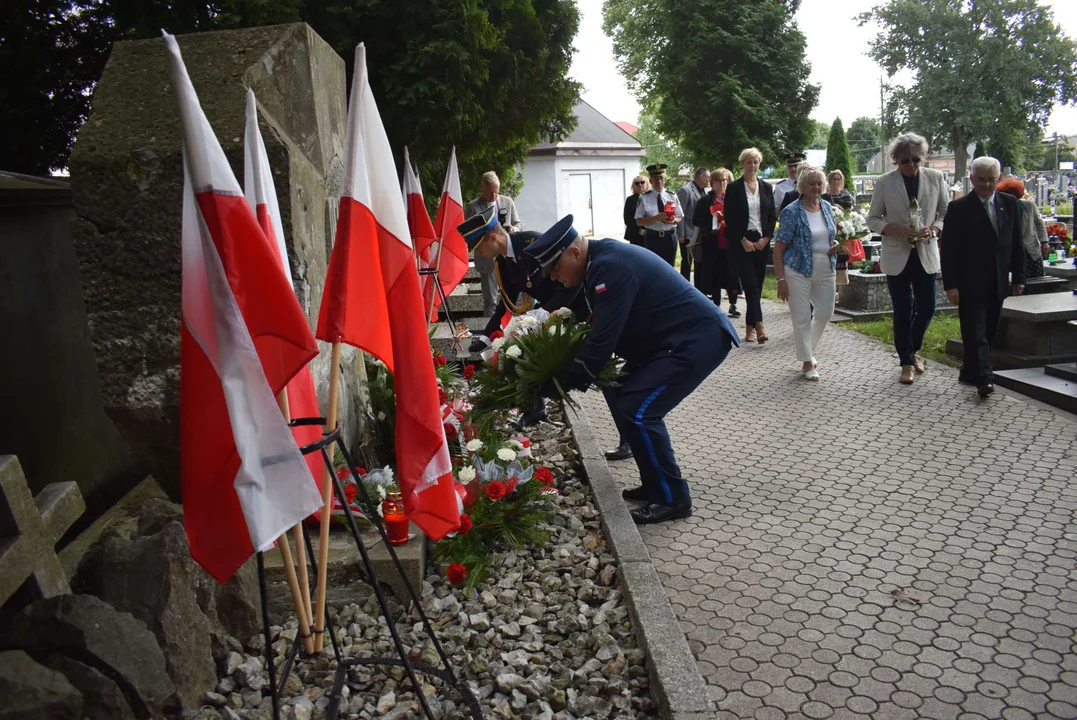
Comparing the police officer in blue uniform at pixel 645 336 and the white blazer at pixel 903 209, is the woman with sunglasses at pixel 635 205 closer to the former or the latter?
the white blazer at pixel 903 209

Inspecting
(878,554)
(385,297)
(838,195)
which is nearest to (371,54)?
(385,297)

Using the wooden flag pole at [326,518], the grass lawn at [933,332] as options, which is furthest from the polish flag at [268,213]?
the grass lawn at [933,332]

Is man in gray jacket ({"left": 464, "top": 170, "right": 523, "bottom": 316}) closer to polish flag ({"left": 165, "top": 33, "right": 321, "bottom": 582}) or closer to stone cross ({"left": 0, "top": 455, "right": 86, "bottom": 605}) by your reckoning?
stone cross ({"left": 0, "top": 455, "right": 86, "bottom": 605})

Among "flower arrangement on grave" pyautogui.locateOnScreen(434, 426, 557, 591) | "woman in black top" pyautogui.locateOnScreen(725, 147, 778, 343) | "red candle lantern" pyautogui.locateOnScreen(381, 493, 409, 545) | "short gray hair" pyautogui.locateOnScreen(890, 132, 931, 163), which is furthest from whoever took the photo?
"woman in black top" pyautogui.locateOnScreen(725, 147, 778, 343)

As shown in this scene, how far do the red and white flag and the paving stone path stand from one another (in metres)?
1.43

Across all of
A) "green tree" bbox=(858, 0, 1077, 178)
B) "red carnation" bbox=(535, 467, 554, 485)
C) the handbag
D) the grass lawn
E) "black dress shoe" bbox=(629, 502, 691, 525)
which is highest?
"green tree" bbox=(858, 0, 1077, 178)

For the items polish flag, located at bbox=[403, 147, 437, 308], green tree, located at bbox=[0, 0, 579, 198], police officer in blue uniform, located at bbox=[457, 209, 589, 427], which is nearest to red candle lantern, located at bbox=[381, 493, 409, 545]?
police officer in blue uniform, located at bbox=[457, 209, 589, 427]

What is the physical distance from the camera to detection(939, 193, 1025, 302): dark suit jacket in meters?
7.06

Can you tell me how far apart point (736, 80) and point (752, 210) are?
21616mm

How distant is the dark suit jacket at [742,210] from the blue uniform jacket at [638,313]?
198 inches

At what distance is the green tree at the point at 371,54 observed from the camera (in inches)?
270

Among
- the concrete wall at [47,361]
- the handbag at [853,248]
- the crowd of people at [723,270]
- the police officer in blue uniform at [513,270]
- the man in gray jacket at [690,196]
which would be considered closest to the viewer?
the crowd of people at [723,270]

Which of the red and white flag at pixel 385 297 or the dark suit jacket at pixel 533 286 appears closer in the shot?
the red and white flag at pixel 385 297

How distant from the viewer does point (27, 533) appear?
8.71ft
